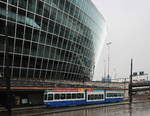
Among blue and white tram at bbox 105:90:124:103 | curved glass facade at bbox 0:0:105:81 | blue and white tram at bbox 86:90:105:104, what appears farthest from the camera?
blue and white tram at bbox 105:90:124:103

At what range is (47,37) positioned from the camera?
38469 millimetres

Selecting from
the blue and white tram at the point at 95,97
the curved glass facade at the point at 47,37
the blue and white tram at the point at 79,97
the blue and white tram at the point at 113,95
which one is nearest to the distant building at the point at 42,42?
the curved glass facade at the point at 47,37

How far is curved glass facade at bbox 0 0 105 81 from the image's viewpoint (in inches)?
1268

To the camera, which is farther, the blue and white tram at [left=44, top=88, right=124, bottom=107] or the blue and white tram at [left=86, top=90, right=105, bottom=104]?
the blue and white tram at [left=86, top=90, right=105, bottom=104]

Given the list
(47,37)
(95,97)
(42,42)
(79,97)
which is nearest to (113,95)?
(95,97)

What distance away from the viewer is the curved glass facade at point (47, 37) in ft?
106

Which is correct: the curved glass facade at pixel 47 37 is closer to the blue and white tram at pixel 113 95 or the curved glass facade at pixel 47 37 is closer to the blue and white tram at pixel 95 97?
the blue and white tram at pixel 95 97

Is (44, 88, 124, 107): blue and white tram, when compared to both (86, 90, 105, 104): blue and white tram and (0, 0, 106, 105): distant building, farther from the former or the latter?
(0, 0, 106, 105): distant building

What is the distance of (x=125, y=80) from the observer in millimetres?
61062

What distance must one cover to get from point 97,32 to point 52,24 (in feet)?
90.2

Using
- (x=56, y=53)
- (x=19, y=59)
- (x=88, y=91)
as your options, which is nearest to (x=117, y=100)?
(x=88, y=91)

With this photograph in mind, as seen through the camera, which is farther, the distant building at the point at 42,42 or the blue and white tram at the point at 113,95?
the blue and white tram at the point at 113,95

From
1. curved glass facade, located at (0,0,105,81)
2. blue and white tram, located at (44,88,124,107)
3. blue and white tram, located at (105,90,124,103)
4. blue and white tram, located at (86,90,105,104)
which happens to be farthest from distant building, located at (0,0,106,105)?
blue and white tram, located at (105,90,124,103)

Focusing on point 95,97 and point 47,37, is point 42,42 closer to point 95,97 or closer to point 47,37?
point 47,37
